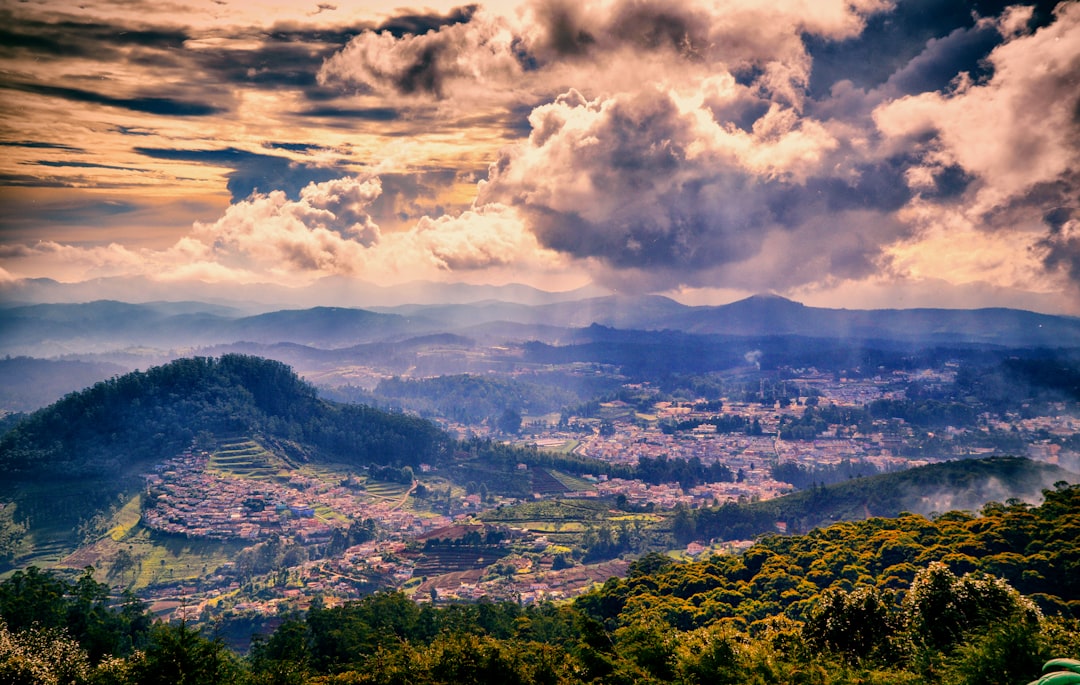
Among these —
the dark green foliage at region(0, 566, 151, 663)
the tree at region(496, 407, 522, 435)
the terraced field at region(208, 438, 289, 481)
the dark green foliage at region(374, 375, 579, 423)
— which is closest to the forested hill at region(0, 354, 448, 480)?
the terraced field at region(208, 438, 289, 481)

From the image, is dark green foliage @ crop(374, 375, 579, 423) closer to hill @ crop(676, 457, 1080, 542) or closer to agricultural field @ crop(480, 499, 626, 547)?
agricultural field @ crop(480, 499, 626, 547)

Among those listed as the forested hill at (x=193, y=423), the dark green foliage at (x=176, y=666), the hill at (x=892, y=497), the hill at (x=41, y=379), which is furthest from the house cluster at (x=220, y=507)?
the hill at (x=41, y=379)

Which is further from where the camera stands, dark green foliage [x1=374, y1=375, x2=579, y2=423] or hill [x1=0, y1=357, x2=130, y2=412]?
dark green foliage [x1=374, y1=375, x2=579, y2=423]

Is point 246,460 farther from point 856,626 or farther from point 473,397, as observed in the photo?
point 856,626

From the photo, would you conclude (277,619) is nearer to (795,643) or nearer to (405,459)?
(795,643)

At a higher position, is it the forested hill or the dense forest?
the dense forest

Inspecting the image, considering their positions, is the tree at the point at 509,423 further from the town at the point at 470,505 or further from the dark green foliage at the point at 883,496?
the dark green foliage at the point at 883,496

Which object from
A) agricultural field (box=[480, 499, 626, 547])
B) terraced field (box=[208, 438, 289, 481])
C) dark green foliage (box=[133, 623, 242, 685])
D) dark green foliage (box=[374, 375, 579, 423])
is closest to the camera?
dark green foliage (box=[133, 623, 242, 685])
